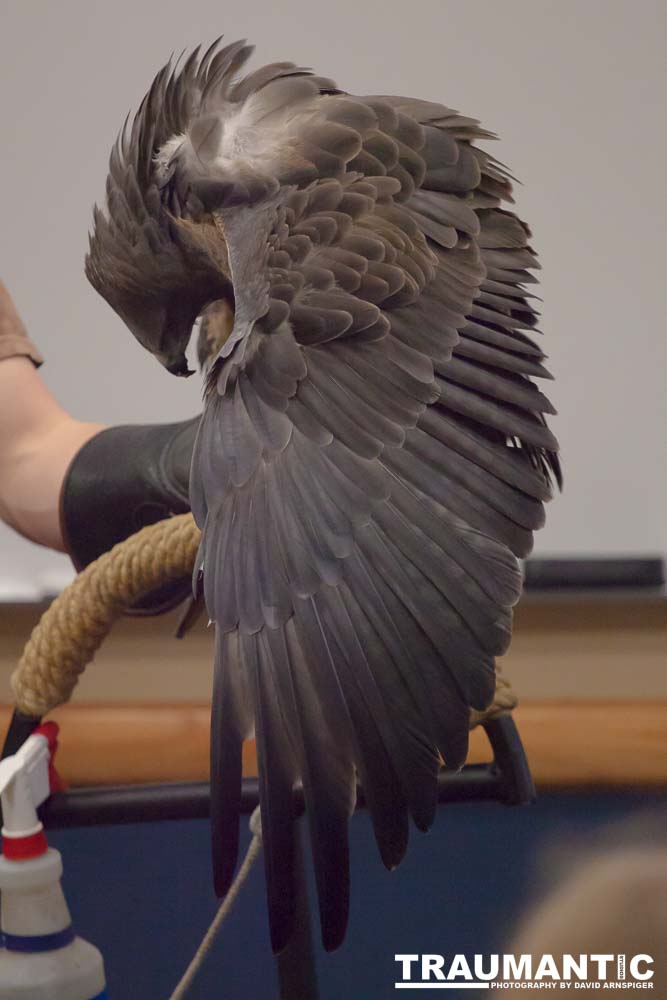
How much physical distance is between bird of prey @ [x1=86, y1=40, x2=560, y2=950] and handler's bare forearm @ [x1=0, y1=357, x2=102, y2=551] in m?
0.20

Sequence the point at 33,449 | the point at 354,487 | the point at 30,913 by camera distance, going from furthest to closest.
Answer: the point at 33,449 → the point at 30,913 → the point at 354,487

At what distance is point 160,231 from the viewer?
0.48m

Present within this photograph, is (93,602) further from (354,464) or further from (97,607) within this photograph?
(354,464)

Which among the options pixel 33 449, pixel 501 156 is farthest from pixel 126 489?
pixel 501 156

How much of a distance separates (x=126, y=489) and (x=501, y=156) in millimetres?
333

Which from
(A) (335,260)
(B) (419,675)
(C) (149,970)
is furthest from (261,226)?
(C) (149,970)

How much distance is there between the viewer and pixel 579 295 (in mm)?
692

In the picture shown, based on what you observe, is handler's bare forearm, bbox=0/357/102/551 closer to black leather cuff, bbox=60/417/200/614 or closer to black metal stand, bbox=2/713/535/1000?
black leather cuff, bbox=60/417/200/614

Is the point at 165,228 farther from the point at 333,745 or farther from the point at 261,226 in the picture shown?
the point at 333,745

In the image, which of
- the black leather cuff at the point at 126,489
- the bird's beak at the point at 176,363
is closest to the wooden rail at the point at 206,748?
the black leather cuff at the point at 126,489

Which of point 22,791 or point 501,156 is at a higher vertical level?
point 501,156

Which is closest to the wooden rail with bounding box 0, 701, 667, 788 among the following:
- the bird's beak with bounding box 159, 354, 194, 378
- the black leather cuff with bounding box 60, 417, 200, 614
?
the black leather cuff with bounding box 60, 417, 200, 614

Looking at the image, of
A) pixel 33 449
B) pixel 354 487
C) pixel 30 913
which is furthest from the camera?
pixel 33 449

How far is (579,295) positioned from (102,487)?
0.35m
